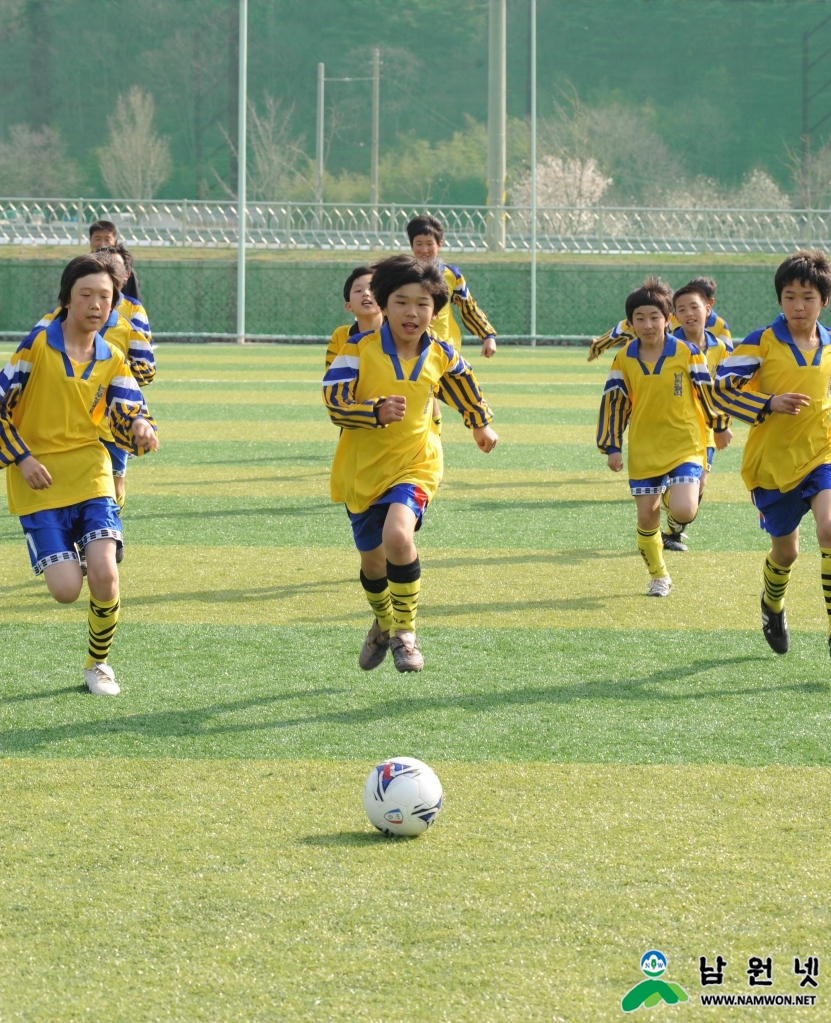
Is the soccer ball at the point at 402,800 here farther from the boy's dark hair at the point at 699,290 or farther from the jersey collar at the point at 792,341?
the boy's dark hair at the point at 699,290

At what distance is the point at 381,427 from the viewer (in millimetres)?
5809

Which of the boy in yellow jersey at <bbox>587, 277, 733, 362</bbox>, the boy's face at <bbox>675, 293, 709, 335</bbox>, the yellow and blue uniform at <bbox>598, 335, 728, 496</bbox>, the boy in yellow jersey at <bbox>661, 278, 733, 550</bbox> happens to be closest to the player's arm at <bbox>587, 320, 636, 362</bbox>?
the boy in yellow jersey at <bbox>587, 277, 733, 362</bbox>

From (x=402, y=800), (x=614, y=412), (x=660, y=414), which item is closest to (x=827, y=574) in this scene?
(x=660, y=414)

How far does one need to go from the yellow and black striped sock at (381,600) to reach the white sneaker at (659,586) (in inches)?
85.7

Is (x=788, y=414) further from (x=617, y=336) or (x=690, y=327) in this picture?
(x=617, y=336)

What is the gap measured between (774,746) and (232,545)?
481cm

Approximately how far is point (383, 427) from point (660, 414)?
264 cm

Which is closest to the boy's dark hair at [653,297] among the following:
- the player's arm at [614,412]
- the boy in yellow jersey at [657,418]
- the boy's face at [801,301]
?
the boy in yellow jersey at [657,418]

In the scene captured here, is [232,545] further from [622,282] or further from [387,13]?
[387,13]

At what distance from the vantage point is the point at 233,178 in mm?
68750

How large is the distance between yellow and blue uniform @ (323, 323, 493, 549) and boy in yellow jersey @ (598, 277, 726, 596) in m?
2.01

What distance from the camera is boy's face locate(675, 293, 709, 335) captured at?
9273mm

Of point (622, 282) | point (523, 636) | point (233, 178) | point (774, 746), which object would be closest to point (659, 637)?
point (523, 636)

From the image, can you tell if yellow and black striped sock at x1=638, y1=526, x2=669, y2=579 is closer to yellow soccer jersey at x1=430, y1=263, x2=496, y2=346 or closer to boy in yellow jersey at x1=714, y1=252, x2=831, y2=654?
boy in yellow jersey at x1=714, y1=252, x2=831, y2=654
